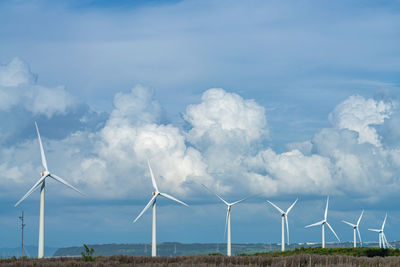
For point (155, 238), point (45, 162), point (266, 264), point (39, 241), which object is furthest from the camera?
point (155, 238)

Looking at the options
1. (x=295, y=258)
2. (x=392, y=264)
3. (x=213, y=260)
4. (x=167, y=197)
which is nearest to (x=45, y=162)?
(x=167, y=197)

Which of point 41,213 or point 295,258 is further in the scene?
point 41,213

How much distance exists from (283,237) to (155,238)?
180ft

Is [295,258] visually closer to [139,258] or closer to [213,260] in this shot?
[213,260]

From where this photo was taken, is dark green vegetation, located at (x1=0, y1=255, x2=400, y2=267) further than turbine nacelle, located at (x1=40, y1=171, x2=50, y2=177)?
No

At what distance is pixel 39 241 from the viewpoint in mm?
96688

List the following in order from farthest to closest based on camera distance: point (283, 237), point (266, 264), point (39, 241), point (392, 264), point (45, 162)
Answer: point (283, 237) < point (45, 162) < point (39, 241) < point (266, 264) < point (392, 264)

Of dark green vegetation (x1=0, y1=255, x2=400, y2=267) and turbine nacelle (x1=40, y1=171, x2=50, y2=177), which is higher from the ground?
turbine nacelle (x1=40, y1=171, x2=50, y2=177)

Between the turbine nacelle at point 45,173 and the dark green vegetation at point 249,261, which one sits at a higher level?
the turbine nacelle at point 45,173

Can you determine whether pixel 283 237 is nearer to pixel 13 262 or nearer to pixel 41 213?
pixel 41 213

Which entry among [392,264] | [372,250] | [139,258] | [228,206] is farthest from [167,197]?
[392,264]

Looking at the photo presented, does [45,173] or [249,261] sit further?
[45,173]

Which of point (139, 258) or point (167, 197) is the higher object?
point (167, 197)

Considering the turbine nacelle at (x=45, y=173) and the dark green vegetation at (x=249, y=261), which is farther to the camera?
the turbine nacelle at (x=45, y=173)
